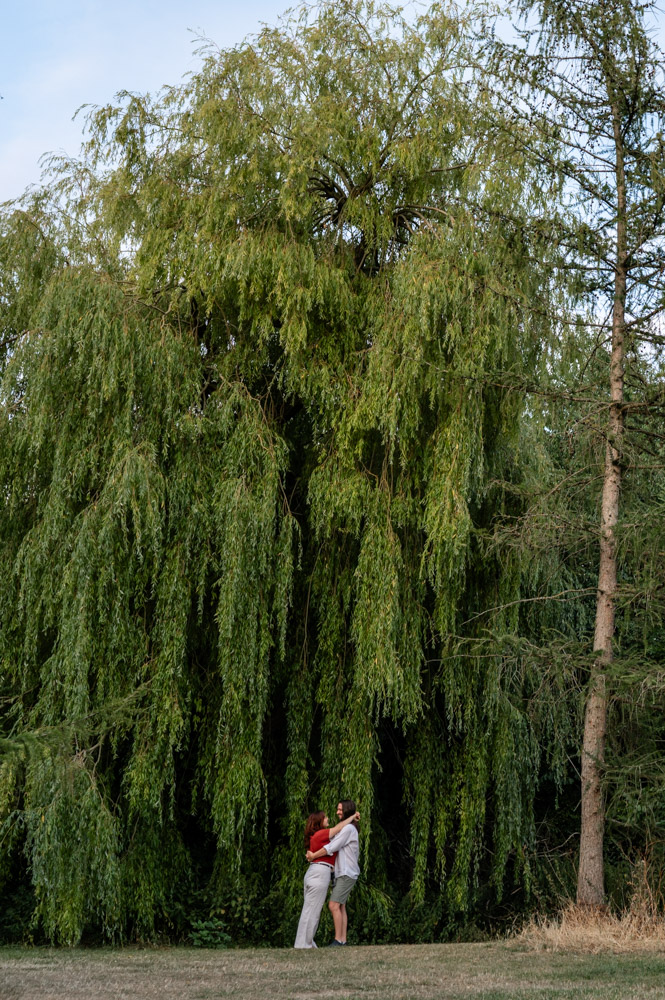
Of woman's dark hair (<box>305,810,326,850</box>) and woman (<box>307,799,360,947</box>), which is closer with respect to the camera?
woman (<box>307,799,360,947</box>)

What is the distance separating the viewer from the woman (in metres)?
10.1

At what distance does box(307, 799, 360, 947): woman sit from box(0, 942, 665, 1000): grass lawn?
746 mm

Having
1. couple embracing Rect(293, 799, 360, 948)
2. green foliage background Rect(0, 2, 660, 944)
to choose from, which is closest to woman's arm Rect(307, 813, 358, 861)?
couple embracing Rect(293, 799, 360, 948)

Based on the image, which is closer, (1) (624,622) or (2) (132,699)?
(2) (132,699)

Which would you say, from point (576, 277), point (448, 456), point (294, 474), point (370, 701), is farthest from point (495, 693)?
point (576, 277)

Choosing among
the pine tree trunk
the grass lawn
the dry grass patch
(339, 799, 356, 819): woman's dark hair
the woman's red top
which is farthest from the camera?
the pine tree trunk

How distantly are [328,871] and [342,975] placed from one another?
103 inches

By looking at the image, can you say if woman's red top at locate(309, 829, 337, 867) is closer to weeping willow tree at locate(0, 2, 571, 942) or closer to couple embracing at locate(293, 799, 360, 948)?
couple embracing at locate(293, 799, 360, 948)

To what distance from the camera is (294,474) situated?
12211 millimetres

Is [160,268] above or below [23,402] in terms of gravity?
above

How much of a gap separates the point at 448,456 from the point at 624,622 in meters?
2.58

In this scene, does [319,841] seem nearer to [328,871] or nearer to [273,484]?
[328,871]

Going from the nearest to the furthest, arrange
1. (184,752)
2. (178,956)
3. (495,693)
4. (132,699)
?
(178,956) → (132,699) → (495,693) → (184,752)

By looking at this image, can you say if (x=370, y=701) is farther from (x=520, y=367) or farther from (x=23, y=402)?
(x=23, y=402)
